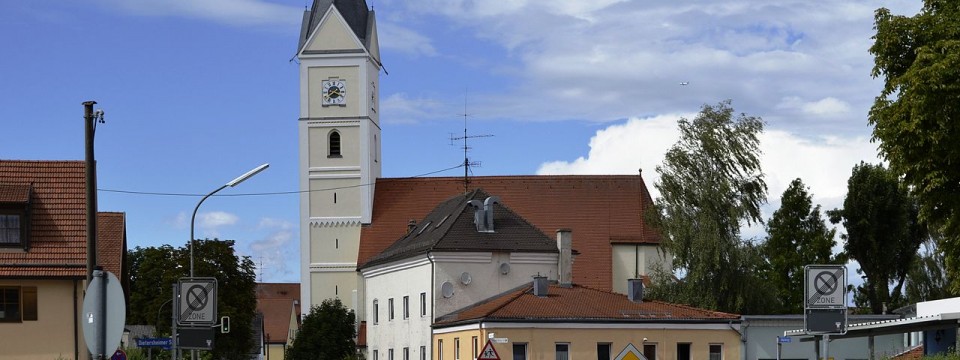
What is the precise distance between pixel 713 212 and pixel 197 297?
2173 inches

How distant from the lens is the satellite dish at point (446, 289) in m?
64.4

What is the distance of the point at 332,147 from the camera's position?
282 feet

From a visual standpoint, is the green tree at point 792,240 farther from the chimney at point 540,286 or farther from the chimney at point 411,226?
the chimney at point 540,286

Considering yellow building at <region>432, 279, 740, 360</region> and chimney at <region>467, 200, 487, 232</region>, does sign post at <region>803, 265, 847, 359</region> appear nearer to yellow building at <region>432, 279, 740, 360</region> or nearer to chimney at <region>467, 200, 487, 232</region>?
yellow building at <region>432, 279, 740, 360</region>

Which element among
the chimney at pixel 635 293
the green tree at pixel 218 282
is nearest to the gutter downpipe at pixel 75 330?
the chimney at pixel 635 293

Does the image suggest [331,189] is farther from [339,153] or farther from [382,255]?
[382,255]

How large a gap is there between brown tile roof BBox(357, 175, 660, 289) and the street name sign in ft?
210

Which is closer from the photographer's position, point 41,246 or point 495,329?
point 41,246

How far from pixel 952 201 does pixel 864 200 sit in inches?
1464

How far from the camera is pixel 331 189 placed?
281ft

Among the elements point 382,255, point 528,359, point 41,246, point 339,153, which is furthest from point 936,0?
point 339,153

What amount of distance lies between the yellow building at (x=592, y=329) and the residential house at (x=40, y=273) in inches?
753

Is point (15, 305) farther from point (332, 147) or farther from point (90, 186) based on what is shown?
point (332, 147)

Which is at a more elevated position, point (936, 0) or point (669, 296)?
point (936, 0)
